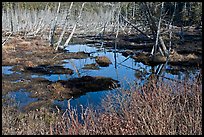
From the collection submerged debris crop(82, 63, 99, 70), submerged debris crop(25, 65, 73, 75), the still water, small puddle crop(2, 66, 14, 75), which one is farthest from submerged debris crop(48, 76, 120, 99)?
small puddle crop(2, 66, 14, 75)

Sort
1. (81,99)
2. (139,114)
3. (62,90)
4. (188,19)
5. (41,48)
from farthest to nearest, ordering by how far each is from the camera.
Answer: (188,19)
(41,48)
(62,90)
(81,99)
(139,114)

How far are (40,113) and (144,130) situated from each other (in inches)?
251

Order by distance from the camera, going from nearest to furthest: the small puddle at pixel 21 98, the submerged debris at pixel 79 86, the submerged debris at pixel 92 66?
1. the small puddle at pixel 21 98
2. the submerged debris at pixel 79 86
3. the submerged debris at pixel 92 66

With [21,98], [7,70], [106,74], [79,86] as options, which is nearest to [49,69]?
[7,70]

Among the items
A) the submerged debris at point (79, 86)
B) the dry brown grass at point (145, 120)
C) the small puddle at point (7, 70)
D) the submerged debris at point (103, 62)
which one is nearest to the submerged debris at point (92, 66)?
the submerged debris at point (103, 62)

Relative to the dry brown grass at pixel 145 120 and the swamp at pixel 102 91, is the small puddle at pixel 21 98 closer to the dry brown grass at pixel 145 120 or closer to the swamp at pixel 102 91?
the swamp at pixel 102 91

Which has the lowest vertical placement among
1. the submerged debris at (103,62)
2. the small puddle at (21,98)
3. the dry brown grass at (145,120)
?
the small puddle at (21,98)

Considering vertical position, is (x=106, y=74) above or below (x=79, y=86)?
above

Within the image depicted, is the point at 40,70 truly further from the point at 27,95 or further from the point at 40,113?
the point at 40,113

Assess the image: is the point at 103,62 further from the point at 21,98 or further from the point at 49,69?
the point at 21,98

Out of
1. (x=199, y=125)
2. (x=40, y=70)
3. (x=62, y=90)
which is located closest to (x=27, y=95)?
(x=62, y=90)

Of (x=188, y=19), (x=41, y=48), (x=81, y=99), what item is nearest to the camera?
(x=81, y=99)

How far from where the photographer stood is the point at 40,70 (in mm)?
22625

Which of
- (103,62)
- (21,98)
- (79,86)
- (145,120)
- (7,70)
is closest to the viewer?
(145,120)
